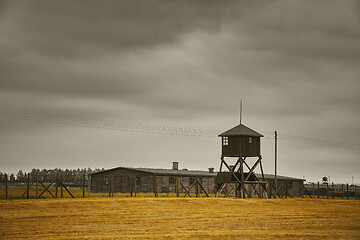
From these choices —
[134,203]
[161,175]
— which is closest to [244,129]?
[161,175]

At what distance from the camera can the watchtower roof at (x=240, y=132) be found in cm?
5009

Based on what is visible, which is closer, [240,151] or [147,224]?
[147,224]

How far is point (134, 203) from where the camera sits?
33656 millimetres

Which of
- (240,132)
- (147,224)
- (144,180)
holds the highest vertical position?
(240,132)

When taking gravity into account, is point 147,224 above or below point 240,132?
below

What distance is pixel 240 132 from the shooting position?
5016 centimetres

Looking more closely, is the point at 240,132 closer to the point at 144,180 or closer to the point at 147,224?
the point at 144,180

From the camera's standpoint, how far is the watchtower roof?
50.1m

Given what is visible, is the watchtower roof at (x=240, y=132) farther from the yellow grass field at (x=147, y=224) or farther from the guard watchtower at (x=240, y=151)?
the yellow grass field at (x=147, y=224)

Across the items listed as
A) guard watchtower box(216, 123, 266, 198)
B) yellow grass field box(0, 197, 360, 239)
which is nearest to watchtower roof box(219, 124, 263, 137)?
guard watchtower box(216, 123, 266, 198)

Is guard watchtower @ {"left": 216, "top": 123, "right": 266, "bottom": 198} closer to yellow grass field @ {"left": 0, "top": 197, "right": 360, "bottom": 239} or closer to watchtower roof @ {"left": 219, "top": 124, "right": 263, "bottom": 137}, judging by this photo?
watchtower roof @ {"left": 219, "top": 124, "right": 263, "bottom": 137}

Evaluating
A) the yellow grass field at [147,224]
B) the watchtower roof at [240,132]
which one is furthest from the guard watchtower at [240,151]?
the yellow grass field at [147,224]

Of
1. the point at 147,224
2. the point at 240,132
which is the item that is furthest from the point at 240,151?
the point at 147,224

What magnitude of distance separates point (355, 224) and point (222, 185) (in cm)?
2996
